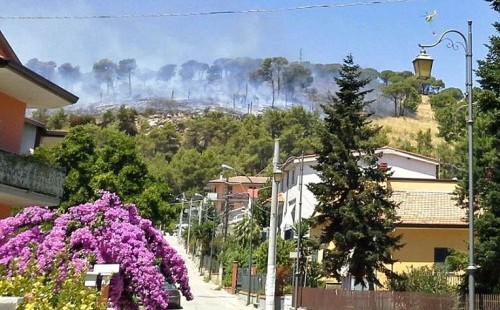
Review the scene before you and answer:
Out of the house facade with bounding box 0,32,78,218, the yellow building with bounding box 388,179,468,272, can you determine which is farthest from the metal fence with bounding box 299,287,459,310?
the house facade with bounding box 0,32,78,218

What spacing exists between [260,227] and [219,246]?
917 cm

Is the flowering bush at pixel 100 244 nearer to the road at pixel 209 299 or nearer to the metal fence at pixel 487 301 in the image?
the metal fence at pixel 487 301

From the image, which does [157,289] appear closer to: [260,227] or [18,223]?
[18,223]

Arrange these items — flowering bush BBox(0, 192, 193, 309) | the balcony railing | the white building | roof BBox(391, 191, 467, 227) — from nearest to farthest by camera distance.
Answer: flowering bush BBox(0, 192, 193, 309) < the balcony railing < roof BBox(391, 191, 467, 227) < the white building

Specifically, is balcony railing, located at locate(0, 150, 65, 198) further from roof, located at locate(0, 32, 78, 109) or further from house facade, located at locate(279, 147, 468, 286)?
house facade, located at locate(279, 147, 468, 286)

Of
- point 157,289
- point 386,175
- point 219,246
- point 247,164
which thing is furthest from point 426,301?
point 247,164

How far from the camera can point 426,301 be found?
20625mm

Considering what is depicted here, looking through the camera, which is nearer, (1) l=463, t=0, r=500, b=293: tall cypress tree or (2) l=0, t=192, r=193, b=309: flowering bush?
(2) l=0, t=192, r=193, b=309: flowering bush

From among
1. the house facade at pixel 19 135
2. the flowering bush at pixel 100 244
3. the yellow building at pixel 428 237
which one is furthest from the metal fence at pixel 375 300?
the house facade at pixel 19 135

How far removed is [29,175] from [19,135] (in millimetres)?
2246

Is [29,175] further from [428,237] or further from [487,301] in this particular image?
[428,237]

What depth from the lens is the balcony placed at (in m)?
15.1

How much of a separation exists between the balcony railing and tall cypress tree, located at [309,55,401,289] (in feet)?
42.9

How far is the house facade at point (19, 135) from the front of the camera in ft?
50.1
